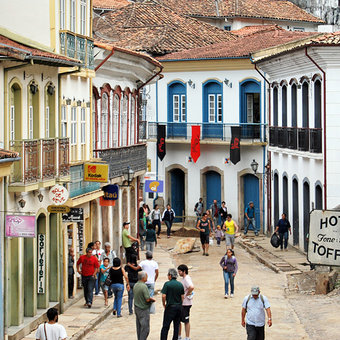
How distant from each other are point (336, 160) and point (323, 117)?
4.57ft

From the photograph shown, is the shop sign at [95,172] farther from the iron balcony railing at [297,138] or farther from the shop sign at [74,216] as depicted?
the iron balcony railing at [297,138]

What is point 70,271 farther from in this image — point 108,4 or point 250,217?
point 108,4

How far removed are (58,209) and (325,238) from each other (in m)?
9.04

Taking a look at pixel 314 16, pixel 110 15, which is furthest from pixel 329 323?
pixel 314 16

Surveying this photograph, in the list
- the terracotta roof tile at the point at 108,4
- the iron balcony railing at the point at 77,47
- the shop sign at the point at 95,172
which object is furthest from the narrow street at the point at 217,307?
the terracotta roof tile at the point at 108,4

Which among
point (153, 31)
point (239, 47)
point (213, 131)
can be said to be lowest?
point (213, 131)

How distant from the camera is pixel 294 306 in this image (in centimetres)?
2559

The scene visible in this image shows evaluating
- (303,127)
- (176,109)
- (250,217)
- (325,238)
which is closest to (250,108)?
(176,109)

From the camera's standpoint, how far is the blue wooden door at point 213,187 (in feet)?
154

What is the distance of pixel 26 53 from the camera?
1941 cm

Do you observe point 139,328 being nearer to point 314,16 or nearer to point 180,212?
point 180,212

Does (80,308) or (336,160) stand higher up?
→ (336,160)

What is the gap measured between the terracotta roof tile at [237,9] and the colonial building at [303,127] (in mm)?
23740

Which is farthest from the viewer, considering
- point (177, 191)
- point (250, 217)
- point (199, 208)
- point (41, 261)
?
point (177, 191)
